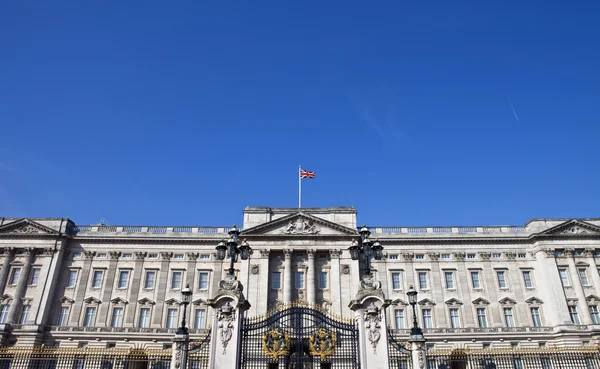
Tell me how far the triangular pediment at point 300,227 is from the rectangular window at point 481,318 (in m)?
16.7

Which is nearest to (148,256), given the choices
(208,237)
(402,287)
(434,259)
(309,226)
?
(208,237)

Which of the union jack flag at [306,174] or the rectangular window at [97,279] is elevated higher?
the union jack flag at [306,174]

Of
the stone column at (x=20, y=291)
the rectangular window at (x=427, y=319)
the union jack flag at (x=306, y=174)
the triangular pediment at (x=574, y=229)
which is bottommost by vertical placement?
Result: the rectangular window at (x=427, y=319)

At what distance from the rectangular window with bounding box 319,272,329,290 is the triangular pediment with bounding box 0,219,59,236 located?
106ft

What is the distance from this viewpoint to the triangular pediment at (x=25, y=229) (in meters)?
50.7

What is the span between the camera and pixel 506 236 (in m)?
51.7

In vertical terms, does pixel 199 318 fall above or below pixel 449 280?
below

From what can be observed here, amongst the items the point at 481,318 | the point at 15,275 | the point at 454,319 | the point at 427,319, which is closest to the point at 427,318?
the point at 427,319

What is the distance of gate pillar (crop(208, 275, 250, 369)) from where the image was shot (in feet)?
62.3

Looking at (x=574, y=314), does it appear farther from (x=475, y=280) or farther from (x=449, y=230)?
(x=449, y=230)

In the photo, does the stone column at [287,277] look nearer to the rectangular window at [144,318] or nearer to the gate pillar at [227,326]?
the rectangular window at [144,318]

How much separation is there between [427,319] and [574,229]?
21.6m

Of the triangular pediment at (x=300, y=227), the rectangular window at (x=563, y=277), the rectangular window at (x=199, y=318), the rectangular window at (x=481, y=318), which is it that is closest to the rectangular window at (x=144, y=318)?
the rectangular window at (x=199, y=318)

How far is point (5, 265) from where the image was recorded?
49344 millimetres
